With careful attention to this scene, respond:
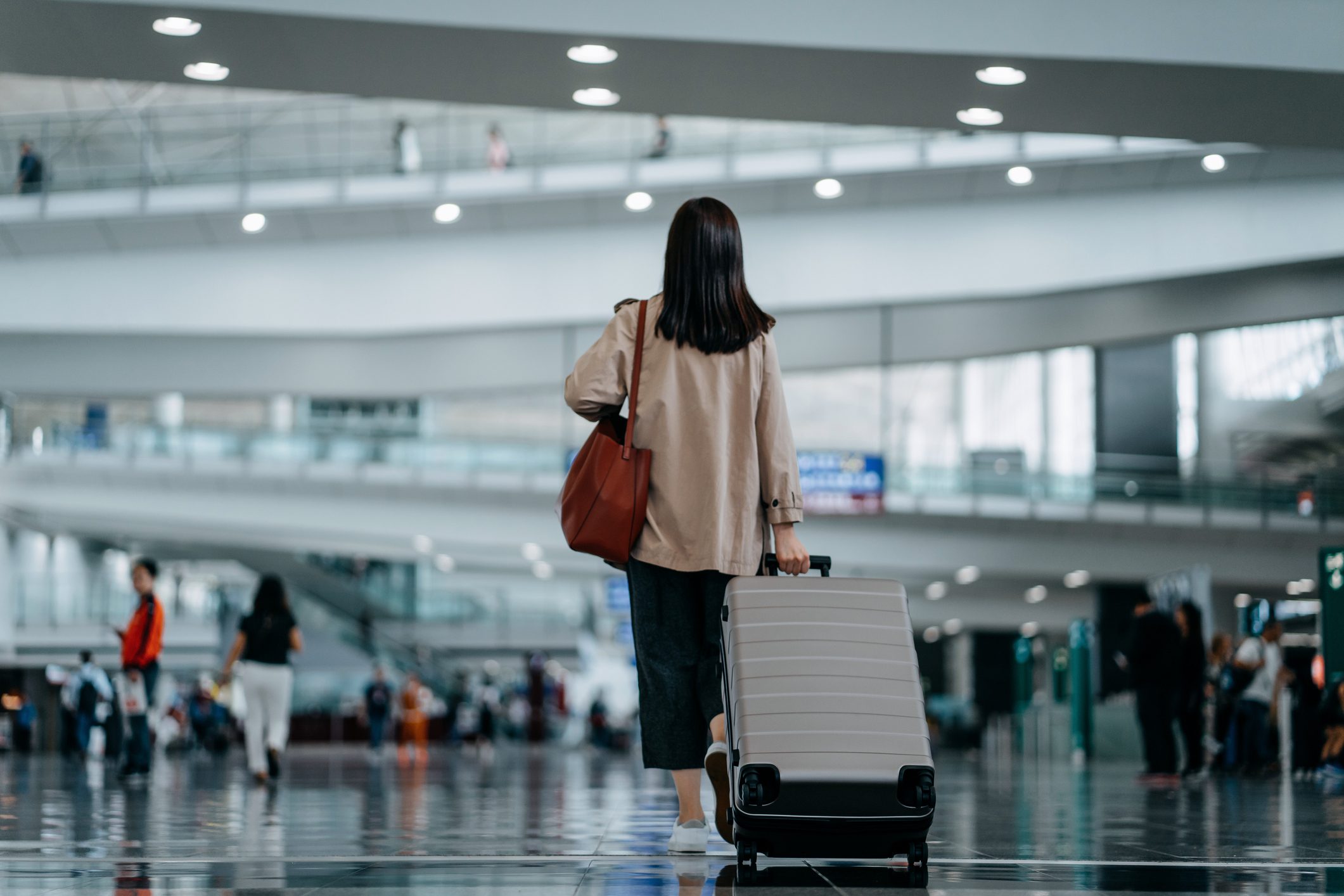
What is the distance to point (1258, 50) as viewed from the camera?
913cm

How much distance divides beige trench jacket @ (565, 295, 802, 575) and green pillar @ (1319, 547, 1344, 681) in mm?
13572

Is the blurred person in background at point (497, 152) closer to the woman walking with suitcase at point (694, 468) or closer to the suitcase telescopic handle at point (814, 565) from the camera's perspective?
the woman walking with suitcase at point (694, 468)

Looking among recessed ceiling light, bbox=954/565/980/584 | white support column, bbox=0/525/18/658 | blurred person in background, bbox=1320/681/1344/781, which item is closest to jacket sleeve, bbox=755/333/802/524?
blurred person in background, bbox=1320/681/1344/781

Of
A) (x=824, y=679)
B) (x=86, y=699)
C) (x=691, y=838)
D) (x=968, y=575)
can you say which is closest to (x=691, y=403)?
(x=824, y=679)

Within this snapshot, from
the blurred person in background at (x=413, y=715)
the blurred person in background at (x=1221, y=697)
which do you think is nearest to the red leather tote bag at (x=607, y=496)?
the blurred person in background at (x=1221, y=697)

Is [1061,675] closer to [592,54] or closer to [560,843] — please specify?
[592,54]

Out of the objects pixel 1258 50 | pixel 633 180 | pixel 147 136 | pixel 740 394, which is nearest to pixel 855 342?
pixel 633 180

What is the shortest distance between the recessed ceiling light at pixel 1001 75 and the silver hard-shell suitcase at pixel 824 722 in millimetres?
5723

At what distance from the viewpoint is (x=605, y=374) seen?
190 inches

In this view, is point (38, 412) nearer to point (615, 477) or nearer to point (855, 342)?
point (855, 342)

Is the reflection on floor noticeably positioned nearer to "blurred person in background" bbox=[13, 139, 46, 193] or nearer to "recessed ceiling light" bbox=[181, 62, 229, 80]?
"recessed ceiling light" bbox=[181, 62, 229, 80]

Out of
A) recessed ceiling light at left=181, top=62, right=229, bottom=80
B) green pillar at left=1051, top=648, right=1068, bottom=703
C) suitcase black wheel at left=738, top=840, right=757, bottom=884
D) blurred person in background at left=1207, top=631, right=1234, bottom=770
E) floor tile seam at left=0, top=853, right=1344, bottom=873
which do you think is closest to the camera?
suitcase black wheel at left=738, top=840, right=757, bottom=884

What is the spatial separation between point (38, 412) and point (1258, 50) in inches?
1127

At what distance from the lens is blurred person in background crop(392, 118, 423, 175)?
1844cm
